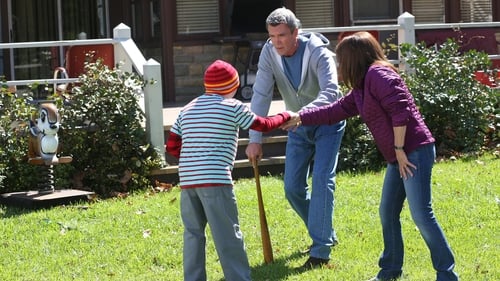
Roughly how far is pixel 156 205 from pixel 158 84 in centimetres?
188

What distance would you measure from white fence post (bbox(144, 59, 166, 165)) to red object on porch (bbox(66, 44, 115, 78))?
1034 millimetres

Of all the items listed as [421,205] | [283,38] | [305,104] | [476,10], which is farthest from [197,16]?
[421,205]

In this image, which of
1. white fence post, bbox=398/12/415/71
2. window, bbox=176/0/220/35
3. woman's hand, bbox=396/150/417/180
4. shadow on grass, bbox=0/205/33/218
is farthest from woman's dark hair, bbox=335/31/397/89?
window, bbox=176/0/220/35

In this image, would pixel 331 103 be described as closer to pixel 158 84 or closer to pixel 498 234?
pixel 498 234

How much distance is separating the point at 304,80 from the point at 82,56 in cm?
528

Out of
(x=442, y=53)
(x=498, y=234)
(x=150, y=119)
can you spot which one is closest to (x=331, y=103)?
(x=498, y=234)

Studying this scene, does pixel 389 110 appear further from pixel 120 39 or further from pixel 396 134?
pixel 120 39

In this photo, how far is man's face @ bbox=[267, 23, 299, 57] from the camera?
679 centimetres

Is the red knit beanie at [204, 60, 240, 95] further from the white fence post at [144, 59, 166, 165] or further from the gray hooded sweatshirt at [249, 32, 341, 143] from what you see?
the white fence post at [144, 59, 166, 165]

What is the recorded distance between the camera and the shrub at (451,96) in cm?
1120

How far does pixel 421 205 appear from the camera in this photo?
19.4 feet

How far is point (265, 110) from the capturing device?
7156 mm

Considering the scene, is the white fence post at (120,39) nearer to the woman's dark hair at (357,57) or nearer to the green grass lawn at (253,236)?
the green grass lawn at (253,236)

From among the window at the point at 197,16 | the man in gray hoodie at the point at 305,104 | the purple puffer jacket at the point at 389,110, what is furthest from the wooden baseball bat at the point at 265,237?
the window at the point at 197,16
